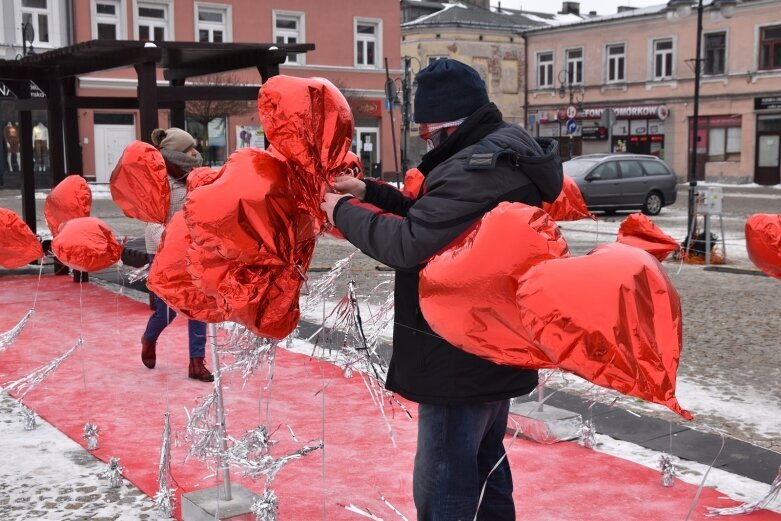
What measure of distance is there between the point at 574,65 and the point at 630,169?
21.8 metres

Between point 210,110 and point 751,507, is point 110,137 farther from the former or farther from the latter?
point 751,507

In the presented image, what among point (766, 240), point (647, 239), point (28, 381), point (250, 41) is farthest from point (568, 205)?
point (250, 41)

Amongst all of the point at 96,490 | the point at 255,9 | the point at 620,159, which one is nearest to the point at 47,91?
the point at 96,490

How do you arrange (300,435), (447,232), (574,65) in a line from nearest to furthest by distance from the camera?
(447,232) < (300,435) < (574,65)

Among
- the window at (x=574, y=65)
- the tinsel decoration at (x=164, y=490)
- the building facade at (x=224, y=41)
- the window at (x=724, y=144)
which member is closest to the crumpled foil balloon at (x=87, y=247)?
the tinsel decoration at (x=164, y=490)

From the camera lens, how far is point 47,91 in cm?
1003

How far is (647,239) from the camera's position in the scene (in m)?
3.66

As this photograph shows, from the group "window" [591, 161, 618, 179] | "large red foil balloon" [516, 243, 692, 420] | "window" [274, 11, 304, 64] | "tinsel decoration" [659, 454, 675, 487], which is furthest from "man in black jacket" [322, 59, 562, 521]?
"window" [274, 11, 304, 64]

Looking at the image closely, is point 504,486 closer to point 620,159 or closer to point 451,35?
point 620,159

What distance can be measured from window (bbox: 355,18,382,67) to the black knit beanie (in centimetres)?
2866

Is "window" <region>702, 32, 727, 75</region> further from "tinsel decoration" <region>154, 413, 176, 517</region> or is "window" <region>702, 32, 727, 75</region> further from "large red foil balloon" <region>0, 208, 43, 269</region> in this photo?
"tinsel decoration" <region>154, 413, 176, 517</region>

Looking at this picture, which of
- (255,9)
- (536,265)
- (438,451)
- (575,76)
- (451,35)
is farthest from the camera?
(451,35)

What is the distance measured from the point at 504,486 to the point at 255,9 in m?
27.5

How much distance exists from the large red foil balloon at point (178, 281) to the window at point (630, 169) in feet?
54.3
